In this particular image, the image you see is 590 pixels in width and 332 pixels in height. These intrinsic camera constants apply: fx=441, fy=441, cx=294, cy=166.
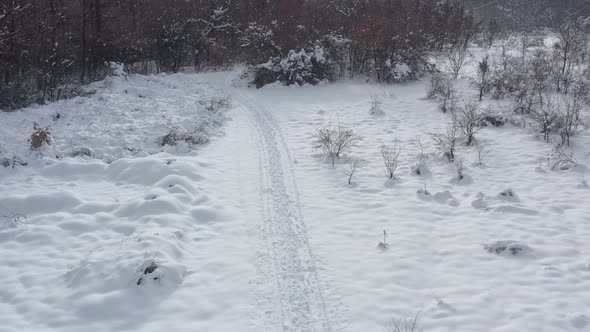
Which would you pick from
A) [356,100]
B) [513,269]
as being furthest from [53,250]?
[356,100]

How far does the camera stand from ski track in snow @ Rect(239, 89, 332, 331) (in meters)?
4.70

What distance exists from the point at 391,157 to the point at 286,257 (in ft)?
15.4

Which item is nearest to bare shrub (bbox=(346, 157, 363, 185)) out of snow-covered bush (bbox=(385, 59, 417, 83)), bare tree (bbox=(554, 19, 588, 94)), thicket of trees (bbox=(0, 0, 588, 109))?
bare tree (bbox=(554, 19, 588, 94))

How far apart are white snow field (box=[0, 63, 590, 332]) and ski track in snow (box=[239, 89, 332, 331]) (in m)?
0.02

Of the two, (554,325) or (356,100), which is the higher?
(356,100)

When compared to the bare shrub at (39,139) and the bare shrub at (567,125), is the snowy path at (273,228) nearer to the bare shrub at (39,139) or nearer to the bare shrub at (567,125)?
the bare shrub at (39,139)

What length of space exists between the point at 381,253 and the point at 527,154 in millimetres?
5252

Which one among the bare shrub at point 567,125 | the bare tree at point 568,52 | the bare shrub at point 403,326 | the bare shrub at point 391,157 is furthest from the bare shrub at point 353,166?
the bare tree at point 568,52

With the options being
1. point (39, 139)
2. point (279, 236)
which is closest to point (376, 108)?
point (279, 236)

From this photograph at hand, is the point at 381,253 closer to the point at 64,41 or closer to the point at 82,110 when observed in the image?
the point at 82,110

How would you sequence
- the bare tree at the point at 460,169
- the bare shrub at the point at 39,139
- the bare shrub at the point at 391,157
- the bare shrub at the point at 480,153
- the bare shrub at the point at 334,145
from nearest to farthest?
the bare tree at the point at 460,169 → the bare shrub at the point at 391,157 → the bare shrub at the point at 480,153 → the bare shrub at the point at 39,139 → the bare shrub at the point at 334,145

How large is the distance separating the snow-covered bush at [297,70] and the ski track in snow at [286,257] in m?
11.1

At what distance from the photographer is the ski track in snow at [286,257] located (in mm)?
4699

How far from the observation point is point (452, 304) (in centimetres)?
479
